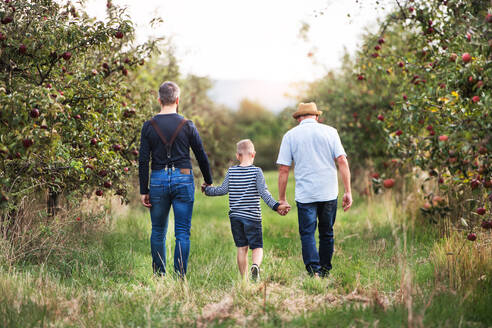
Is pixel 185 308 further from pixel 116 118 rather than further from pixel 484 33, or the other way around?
pixel 484 33

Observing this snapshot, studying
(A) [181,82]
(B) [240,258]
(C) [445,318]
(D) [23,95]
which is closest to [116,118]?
(D) [23,95]

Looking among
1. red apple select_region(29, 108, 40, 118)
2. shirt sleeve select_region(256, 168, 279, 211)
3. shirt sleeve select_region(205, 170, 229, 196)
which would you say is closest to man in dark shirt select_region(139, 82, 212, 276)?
shirt sleeve select_region(205, 170, 229, 196)

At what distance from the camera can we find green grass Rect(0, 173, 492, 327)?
3613 mm

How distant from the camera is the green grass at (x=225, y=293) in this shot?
361 cm

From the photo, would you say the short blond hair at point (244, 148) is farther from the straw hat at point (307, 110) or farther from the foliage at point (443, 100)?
the foliage at point (443, 100)

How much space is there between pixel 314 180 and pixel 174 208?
1.51 metres

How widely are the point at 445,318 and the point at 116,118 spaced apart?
13.3 feet

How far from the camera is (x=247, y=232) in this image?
4.93 meters

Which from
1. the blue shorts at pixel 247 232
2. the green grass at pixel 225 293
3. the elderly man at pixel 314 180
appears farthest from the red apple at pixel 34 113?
the elderly man at pixel 314 180

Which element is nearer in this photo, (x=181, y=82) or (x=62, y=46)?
(x=62, y=46)

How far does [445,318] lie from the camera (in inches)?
139

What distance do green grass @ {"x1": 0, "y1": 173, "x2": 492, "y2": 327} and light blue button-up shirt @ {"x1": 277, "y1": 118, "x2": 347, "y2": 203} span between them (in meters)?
0.60

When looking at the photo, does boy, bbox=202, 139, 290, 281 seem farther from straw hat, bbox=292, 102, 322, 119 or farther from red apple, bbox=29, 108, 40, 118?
red apple, bbox=29, 108, 40, 118

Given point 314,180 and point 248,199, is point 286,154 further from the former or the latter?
point 248,199
